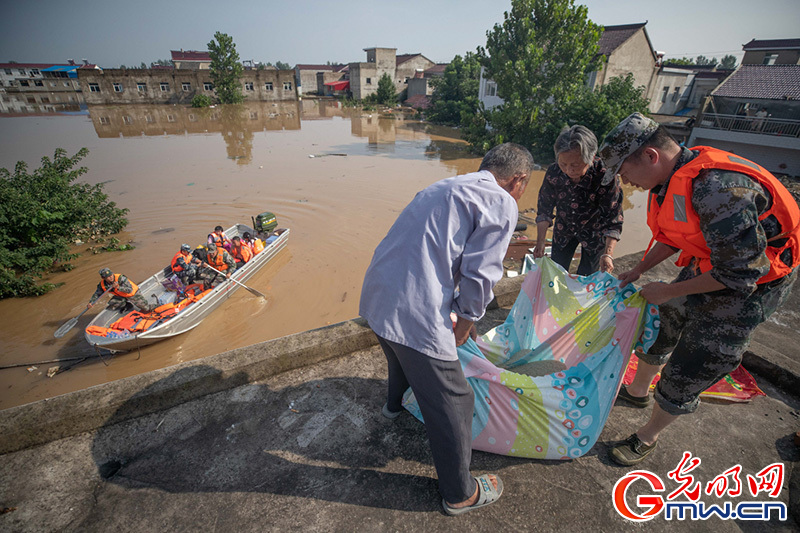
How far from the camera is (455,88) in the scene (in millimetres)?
31875

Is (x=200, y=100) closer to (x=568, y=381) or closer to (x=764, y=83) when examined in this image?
(x=764, y=83)

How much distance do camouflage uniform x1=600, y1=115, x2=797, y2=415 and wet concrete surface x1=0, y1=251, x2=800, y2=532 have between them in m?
0.63

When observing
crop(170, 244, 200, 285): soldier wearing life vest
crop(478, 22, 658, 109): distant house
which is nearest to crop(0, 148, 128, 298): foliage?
crop(170, 244, 200, 285): soldier wearing life vest

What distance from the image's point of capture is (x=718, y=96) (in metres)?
18.0

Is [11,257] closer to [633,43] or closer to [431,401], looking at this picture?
[431,401]

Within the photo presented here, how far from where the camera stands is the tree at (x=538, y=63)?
15.7 metres

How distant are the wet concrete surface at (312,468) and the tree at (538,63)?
55.7ft

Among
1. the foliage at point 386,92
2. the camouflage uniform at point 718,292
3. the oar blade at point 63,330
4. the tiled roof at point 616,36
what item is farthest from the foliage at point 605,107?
the foliage at point 386,92

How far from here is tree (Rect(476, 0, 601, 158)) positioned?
618 inches

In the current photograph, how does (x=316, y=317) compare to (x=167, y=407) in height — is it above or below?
below

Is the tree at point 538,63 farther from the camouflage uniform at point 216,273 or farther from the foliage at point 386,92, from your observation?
the foliage at point 386,92

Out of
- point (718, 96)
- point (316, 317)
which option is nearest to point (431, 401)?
point (316, 317)

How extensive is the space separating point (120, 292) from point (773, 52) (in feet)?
127

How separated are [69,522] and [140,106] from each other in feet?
153
